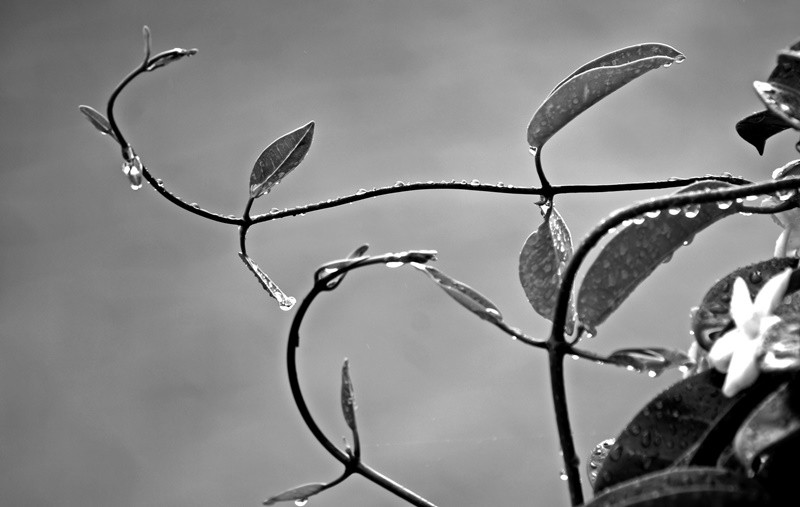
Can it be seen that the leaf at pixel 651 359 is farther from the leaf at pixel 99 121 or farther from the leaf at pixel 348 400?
the leaf at pixel 99 121

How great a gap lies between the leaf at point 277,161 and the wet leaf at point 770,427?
0.87ft

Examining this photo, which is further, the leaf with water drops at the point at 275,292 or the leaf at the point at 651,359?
the leaf with water drops at the point at 275,292

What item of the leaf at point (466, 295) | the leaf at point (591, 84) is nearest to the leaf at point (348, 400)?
the leaf at point (466, 295)

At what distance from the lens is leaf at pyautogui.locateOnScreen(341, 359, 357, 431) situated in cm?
24

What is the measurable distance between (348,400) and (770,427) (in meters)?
0.13

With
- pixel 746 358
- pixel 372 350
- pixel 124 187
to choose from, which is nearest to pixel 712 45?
pixel 372 350

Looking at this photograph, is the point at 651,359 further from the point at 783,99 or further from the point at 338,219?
the point at 338,219

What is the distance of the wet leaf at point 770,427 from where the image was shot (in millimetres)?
159

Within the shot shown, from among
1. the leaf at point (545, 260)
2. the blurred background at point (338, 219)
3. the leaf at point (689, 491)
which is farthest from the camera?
the blurred background at point (338, 219)

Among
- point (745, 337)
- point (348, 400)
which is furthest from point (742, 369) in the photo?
point (348, 400)

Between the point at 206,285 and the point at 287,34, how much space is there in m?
0.57

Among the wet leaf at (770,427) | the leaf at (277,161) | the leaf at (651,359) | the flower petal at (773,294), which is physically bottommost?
the wet leaf at (770,427)

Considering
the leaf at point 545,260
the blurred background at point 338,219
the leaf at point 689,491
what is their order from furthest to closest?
the blurred background at point 338,219
the leaf at point 545,260
the leaf at point 689,491

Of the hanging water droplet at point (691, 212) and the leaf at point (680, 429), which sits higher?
the hanging water droplet at point (691, 212)
